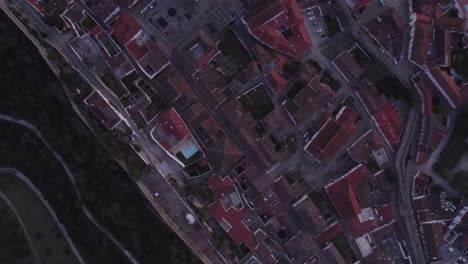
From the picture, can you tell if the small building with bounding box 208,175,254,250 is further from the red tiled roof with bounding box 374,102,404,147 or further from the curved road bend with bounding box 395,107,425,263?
the red tiled roof with bounding box 374,102,404,147

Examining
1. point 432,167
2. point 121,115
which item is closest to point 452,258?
point 432,167

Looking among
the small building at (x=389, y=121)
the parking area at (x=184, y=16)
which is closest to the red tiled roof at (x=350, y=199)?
the small building at (x=389, y=121)

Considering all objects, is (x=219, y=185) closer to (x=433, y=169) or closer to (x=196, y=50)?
(x=196, y=50)

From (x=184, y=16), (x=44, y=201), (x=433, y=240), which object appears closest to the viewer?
(x=184, y=16)

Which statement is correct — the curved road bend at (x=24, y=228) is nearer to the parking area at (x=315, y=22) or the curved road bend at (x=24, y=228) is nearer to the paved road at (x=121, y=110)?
the paved road at (x=121, y=110)

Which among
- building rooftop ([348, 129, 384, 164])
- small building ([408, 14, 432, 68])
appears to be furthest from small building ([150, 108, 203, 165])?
small building ([408, 14, 432, 68])

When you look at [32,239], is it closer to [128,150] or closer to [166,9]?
[128,150]

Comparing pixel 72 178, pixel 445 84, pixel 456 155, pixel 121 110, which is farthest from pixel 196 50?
pixel 456 155
